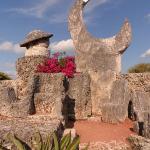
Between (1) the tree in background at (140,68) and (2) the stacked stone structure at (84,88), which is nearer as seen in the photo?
(2) the stacked stone structure at (84,88)

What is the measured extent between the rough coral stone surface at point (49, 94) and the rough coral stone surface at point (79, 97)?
1.05m

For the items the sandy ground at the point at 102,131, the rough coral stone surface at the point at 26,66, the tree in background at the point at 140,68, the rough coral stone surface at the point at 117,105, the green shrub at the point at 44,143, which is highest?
the tree in background at the point at 140,68

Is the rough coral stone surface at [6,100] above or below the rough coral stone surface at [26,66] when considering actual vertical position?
below

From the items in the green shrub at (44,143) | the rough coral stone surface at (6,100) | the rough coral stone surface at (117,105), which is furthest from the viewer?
the rough coral stone surface at (117,105)

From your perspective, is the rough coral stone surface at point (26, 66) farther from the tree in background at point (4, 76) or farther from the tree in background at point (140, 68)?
the tree in background at point (140, 68)

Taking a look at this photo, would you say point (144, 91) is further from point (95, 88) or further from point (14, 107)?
point (14, 107)

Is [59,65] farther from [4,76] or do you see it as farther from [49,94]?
[4,76]

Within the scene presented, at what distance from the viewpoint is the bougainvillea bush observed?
59.7 ft

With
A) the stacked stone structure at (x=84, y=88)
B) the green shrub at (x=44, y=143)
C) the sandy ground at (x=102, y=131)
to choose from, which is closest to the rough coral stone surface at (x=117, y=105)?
the stacked stone structure at (x=84, y=88)

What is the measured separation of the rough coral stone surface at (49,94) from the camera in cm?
1465

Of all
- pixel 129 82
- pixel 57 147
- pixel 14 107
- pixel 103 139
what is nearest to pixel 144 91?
pixel 129 82

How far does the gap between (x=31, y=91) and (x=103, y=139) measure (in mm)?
3861

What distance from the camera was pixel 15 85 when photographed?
60.7ft

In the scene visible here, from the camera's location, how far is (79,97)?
16.7m
